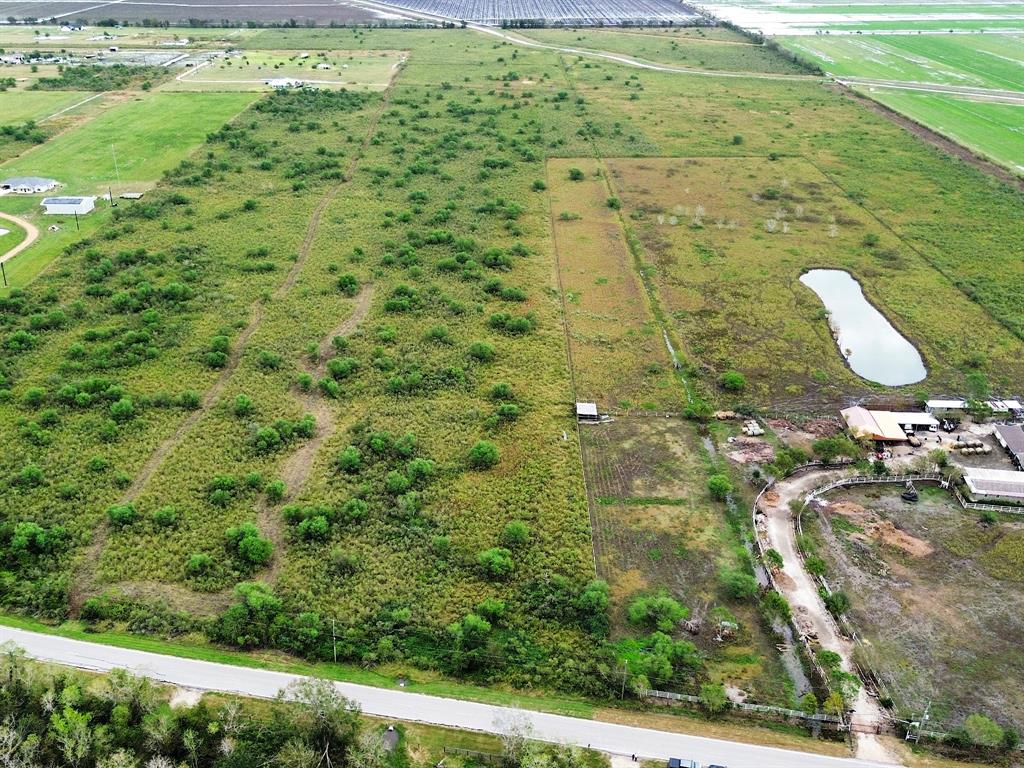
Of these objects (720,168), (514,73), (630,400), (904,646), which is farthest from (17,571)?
(514,73)

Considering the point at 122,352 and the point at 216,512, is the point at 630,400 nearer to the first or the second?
the point at 216,512

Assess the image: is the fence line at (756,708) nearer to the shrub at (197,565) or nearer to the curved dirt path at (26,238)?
the shrub at (197,565)

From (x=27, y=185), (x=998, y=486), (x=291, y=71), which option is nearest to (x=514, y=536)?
(x=998, y=486)

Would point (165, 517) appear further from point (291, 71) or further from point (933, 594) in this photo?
point (291, 71)

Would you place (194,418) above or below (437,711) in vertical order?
above

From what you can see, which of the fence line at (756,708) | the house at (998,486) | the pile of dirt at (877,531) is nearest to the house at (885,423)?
the house at (998,486)

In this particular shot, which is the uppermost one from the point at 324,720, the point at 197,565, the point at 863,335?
the point at 324,720

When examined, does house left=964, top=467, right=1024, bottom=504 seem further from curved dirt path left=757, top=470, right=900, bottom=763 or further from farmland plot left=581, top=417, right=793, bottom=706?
farmland plot left=581, top=417, right=793, bottom=706

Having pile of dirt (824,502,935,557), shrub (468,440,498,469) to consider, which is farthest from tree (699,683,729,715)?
shrub (468,440,498,469)
